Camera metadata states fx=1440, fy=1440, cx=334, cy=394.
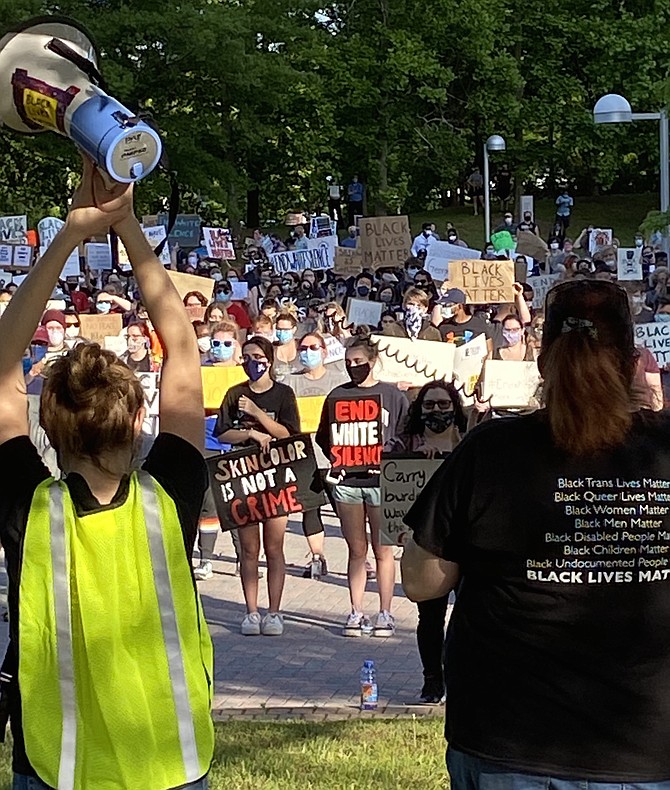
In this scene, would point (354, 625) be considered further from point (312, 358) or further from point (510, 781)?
point (510, 781)

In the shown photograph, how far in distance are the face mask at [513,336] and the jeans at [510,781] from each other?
9.92 metres

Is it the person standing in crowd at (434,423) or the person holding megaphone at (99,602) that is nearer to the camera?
the person holding megaphone at (99,602)

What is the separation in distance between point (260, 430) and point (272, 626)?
1.21 metres

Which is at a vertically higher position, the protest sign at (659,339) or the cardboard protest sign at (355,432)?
the protest sign at (659,339)

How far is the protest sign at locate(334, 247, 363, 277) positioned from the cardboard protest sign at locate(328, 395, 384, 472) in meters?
13.5

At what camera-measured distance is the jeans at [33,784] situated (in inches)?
Result: 113

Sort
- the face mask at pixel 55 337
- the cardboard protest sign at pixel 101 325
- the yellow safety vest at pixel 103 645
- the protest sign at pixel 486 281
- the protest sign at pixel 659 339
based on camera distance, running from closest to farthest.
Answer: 1. the yellow safety vest at pixel 103 645
2. the face mask at pixel 55 337
3. the protest sign at pixel 659 339
4. the cardboard protest sign at pixel 101 325
5. the protest sign at pixel 486 281

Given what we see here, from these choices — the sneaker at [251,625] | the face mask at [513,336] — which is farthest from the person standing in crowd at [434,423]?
the face mask at [513,336]

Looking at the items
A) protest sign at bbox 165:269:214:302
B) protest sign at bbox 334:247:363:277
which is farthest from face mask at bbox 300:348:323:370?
protest sign at bbox 334:247:363:277

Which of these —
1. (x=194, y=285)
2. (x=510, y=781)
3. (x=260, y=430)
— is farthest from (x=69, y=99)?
(x=194, y=285)

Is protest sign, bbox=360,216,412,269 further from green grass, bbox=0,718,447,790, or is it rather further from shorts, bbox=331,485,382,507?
green grass, bbox=0,718,447,790

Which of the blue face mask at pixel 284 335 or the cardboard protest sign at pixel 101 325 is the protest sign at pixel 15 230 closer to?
the cardboard protest sign at pixel 101 325

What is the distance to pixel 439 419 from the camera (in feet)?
26.7

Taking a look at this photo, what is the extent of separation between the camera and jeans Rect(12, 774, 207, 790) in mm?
2883
